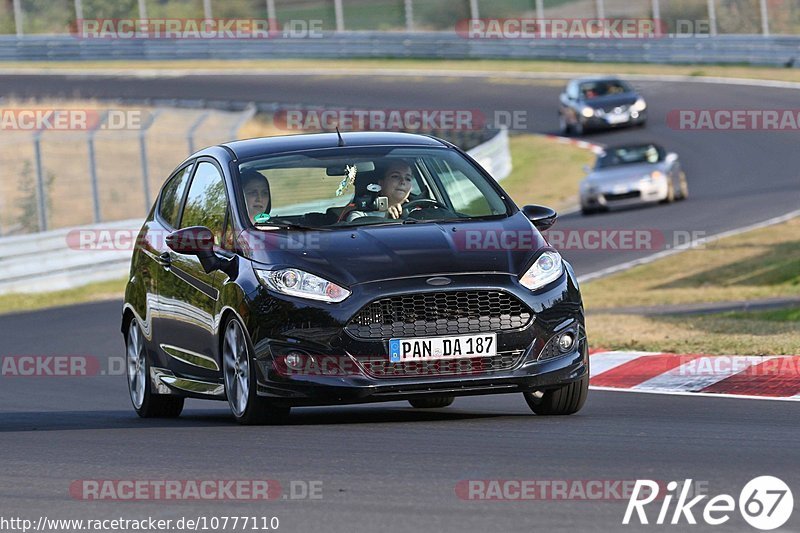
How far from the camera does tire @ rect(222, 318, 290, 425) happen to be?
8789 millimetres

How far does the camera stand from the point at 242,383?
897cm

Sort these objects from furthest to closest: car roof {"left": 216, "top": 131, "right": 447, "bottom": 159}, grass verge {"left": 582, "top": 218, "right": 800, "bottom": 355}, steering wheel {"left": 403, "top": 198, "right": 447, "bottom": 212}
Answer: grass verge {"left": 582, "top": 218, "right": 800, "bottom": 355}, car roof {"left": 216, "top": 131, "right": 447, "bottom": 159}, steering wheel {"left": 403, "top": 198, "right": 447, "bottom": 212}

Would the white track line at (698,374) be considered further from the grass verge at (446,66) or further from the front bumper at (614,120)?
the grass verge at (446,66)

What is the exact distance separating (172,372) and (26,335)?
27.6 feet

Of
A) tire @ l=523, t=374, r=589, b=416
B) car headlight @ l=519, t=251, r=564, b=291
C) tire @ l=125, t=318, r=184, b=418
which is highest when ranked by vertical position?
car headlight @ l=519, t=251, r=564, b=291

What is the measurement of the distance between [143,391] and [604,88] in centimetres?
3132

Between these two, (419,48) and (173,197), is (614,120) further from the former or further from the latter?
(173,197)

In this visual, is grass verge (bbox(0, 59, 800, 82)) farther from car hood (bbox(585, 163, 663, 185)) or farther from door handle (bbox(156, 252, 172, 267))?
door handle (bbox(156, 252, 172, 267))

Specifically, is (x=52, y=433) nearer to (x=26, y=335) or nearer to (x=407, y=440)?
(x=407, y=440)

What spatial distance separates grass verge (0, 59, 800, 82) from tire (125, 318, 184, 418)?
35238 millimetres

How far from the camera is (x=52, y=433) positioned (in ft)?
30.8

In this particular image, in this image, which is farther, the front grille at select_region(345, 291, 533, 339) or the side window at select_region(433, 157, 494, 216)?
the side window at select_region(433, 157, 494, 216)

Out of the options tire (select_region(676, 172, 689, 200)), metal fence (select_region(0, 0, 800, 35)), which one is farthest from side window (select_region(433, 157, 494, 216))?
metal fence (select_region(0, 0, 800, 35))

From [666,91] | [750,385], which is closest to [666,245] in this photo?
[750,385]
